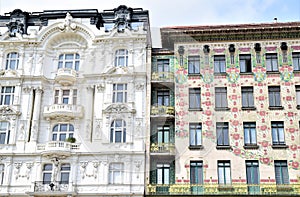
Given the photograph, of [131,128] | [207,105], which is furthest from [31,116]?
[207,105]

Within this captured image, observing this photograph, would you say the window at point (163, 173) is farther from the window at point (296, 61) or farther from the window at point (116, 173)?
the window at point (296, 61)

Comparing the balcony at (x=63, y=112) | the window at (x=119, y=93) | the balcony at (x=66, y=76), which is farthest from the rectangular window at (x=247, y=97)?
the balcony at (x=66, y=76)

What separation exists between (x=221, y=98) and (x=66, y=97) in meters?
11.5

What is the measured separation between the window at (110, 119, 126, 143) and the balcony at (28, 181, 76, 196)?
443cm

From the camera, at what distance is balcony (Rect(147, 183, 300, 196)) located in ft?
95.4

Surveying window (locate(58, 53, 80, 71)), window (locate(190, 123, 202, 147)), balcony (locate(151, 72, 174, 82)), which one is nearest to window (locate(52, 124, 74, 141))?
window (locate(58, 53, 80, 71))

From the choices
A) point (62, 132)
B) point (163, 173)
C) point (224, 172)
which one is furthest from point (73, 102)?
point (224, 172)

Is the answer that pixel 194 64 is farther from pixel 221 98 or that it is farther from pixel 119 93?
pixel 119 93

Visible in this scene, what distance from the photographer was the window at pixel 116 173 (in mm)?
30656

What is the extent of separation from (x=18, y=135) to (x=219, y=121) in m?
14.4

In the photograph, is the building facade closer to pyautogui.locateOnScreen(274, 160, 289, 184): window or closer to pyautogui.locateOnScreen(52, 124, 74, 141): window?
pyautogui.locateOnScreen(274, 160, 289, 184): window

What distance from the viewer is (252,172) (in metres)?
30.2

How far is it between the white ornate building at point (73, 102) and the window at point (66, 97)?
8cm

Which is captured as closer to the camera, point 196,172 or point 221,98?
point 196,172
